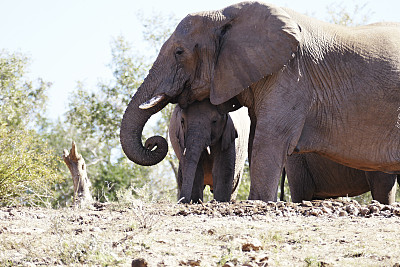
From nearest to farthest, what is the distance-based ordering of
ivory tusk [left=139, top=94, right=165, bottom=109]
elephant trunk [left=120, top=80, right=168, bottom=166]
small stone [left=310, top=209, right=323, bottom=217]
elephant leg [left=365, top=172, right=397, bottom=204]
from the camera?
small stone [left=310, top=209, right=323, bottom=217], ivory tusk [left=139, top=94, right=165, bottom=109], elephant trunk [left=120, top=80, right=168, bottom=166], elephant leg [left=365, top=172, right=397, bottom=204]

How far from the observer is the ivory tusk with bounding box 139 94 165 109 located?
8664 mm

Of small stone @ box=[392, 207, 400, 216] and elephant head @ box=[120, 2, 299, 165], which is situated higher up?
elephant head @ box=[120, 2, 299, 165]

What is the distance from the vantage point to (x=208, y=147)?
413 inches

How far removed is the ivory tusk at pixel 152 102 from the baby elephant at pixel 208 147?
0.84 m

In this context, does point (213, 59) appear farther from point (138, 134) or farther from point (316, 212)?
point (316, 212)

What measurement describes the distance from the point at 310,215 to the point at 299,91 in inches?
79.9

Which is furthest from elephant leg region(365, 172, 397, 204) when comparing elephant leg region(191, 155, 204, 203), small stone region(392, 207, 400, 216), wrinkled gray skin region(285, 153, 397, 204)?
small stone region(392, 207, 400, 216)

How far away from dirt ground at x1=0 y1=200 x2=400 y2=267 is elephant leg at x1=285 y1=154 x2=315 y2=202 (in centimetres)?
418

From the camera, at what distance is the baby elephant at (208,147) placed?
367 inches

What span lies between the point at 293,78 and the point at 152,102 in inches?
65.9

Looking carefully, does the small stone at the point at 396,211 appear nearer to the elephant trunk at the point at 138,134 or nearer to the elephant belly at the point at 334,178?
the elephant trunk at the point at 138,134

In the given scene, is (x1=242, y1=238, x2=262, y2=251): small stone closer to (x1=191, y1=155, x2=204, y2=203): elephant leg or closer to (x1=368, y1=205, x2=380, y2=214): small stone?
(x1=368, y1=205, x2=380, y2=214): small stone

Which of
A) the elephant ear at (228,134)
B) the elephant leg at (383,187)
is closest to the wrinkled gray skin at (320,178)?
the elephant leg at (383,187)

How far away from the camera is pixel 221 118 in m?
9.88
